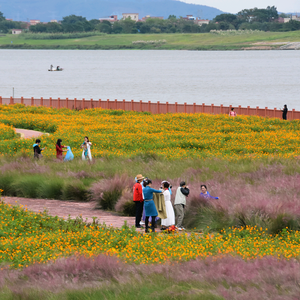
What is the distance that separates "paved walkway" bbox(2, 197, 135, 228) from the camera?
14508 millimetres

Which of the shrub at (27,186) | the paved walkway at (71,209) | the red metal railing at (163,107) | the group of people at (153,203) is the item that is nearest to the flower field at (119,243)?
the group of people at (153,203)

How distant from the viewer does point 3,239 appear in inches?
443

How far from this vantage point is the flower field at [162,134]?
24828 mm

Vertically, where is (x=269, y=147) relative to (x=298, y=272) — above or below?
below

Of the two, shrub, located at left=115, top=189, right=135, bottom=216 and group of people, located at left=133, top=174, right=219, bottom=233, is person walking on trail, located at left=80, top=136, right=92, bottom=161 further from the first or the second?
group of people, located at left=133, top=174, right=219, bottom=233

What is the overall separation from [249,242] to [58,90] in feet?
→ 343

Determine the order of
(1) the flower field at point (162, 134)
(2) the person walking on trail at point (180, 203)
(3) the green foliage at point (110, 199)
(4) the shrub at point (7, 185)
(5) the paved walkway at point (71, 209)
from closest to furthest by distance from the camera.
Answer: (2) the person walking on trail at point (180, 203), (5) the paved walkway at point (71, 209), (3) the green foliage at point (110, 199), (4) the shrub at point (7, 185), (1) the flower field at point (162, 134)

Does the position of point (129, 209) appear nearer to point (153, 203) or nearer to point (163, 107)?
Result: point (153, 203)

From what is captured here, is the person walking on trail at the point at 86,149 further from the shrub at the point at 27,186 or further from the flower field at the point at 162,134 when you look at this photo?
the shrub at the point at 27,186

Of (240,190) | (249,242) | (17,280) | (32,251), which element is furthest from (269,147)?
(17,280)

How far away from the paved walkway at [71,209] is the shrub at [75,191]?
0.32 m

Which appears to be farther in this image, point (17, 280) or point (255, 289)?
point (17, 280)

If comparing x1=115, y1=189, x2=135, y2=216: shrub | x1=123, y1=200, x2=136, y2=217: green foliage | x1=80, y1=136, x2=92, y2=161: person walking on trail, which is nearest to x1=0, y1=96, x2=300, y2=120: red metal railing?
x1=80, y1=136, x2=92, y2=161: person walking on trail

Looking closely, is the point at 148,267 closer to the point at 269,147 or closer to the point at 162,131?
the point at 269,147
